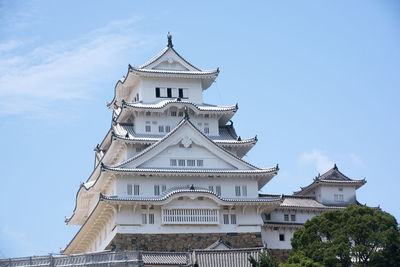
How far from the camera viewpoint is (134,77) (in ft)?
226

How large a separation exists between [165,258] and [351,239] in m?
10.9

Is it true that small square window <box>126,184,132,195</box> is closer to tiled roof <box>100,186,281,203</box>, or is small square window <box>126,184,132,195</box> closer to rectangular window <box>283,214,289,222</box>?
tiled roof <box>100,186,281,203</box>

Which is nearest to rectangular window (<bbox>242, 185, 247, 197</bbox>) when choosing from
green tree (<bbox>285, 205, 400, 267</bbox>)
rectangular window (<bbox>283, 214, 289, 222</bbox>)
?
rectangular window (<bbox>283, 214, 289, 222</bbox>)

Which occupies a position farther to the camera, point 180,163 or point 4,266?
point 180,163

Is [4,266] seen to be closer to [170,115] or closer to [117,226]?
[117,226]

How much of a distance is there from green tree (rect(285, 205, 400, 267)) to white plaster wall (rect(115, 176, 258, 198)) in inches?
427

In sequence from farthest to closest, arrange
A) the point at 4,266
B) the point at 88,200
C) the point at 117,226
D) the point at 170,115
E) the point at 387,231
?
the point at 88,200 → the point at 170,115 → the point at 117,226 → the point at 387,231 → the point at 4,266

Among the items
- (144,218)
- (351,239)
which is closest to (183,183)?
(144,218)

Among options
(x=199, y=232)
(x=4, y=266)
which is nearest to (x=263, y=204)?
(x=199, y=232)

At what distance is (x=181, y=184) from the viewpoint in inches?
2418

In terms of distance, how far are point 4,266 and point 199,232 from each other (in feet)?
65.5

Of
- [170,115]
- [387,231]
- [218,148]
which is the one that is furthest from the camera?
[170,115]

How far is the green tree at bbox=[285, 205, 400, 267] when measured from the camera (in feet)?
163

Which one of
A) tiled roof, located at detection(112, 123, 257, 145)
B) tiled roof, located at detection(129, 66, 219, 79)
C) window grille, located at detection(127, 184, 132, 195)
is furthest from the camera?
tiled roof, located at detection(129, 66, 219, 79)
